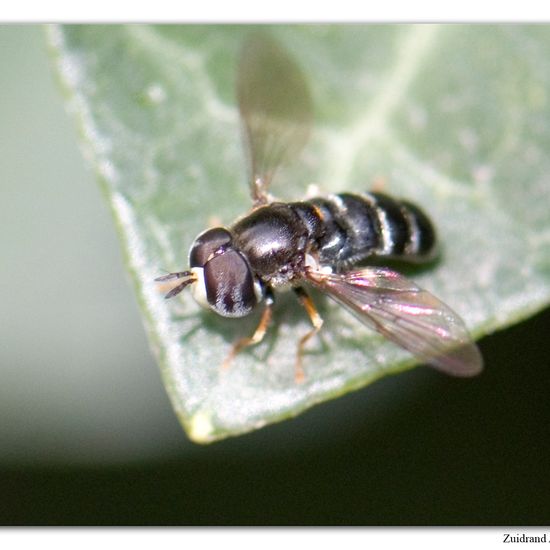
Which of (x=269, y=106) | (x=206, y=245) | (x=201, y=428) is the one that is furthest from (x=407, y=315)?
(x=269, y=106)

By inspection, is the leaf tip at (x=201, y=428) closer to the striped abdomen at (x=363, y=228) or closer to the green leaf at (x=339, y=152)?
the green leaf at (x=339, y=152)

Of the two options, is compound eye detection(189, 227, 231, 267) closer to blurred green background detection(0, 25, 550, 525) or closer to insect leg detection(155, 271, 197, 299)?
insect leg detection(155, 271, 197, 299)

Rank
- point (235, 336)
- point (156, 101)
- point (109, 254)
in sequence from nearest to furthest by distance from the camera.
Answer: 1. point (235, 336)
2. point (156, 101)
3. point (109, 254)

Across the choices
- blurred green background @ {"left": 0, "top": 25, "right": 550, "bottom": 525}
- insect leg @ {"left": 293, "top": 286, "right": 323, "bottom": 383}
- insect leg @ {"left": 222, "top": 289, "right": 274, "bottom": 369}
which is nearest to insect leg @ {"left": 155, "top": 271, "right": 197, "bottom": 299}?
insect leg @ {"left": 222, "top": 289, "right": 274, "bottom": 369}

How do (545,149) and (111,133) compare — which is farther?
(545,149)

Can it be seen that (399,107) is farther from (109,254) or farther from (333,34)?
(109,254)

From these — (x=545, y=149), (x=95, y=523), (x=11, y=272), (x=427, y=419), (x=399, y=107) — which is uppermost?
(x=11, y=272)

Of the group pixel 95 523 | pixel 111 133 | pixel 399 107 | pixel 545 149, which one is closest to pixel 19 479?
pixel 95 523
